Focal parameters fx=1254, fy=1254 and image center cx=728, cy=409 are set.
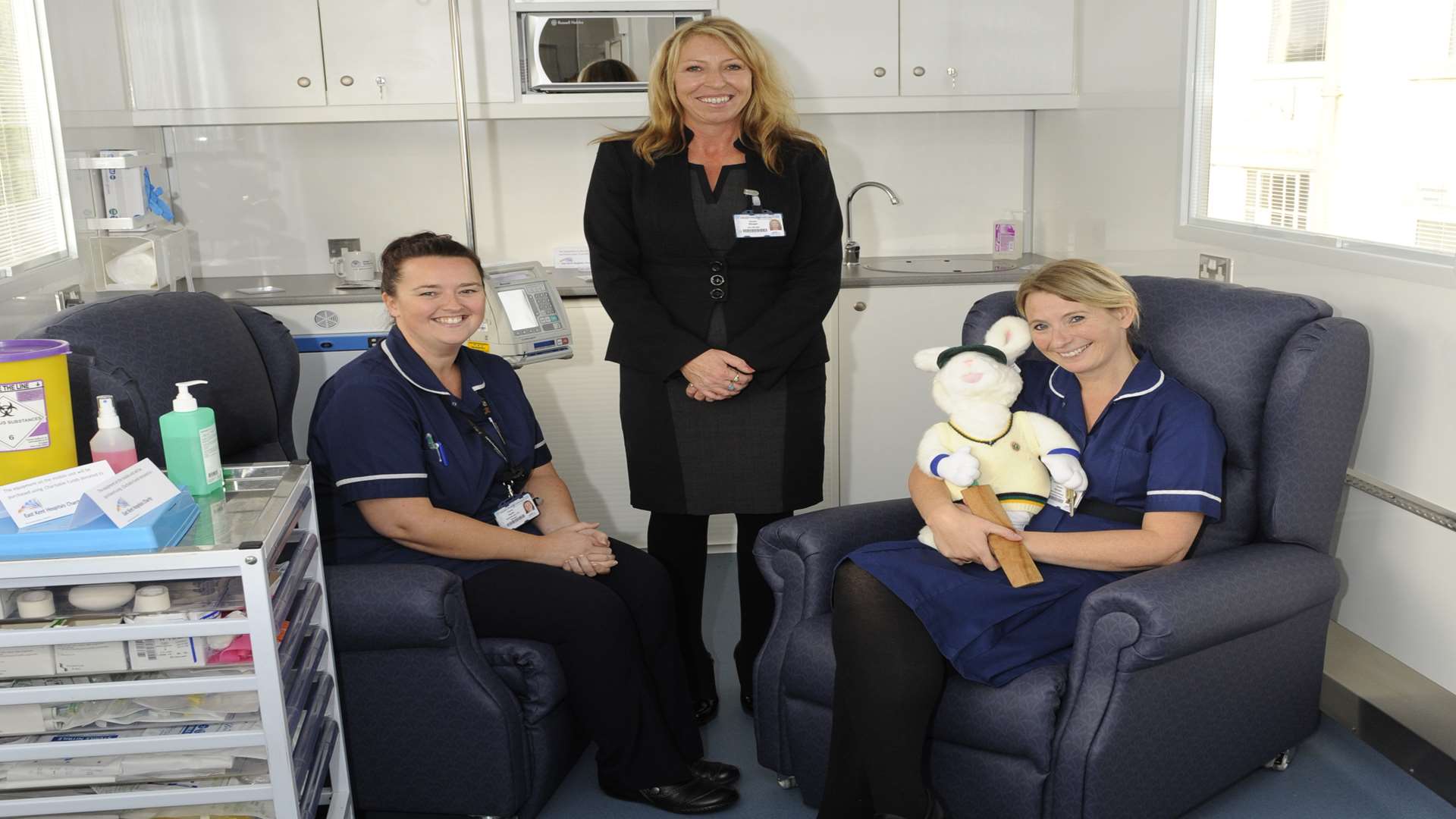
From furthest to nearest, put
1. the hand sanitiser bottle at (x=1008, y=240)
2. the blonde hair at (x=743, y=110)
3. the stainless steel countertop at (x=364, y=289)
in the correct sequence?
the hand sanitiser bottle at (x=1008, y=240) → the stainless steel countertop at (x=364, y=289) → the blonde hair at (x=743, y=110)

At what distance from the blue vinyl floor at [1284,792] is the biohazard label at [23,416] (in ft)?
3.64

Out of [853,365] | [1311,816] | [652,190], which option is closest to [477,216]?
[853,365]

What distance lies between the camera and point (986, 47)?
3.68m

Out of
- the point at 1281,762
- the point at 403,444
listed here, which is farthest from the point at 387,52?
the point at 1281,762

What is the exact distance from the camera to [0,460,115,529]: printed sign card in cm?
152

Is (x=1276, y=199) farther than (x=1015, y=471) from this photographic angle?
Yes

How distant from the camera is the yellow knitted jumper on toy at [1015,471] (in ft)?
6.84

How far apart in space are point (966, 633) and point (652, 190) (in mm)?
1061

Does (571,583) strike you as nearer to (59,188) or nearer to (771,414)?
(771,414)

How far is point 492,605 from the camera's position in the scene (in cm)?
212

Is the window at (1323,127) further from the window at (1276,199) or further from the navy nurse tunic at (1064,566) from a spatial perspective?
the navy nurse tunic at (1064,566)

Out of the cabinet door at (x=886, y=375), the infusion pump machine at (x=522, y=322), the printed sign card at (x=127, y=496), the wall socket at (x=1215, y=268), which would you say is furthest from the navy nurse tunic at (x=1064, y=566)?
the cabinet door at (x=886, y=375)

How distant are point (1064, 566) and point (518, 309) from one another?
1.27 m

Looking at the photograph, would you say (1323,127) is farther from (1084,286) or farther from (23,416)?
(23,416)
